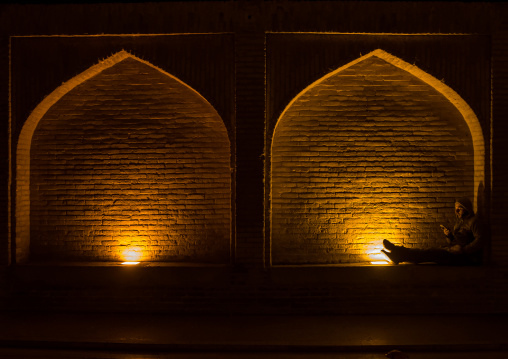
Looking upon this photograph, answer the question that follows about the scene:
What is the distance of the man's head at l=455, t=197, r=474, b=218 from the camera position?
7.02 metres

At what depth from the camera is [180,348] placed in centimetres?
575

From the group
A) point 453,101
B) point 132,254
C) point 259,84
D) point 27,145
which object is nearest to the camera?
point 259,84

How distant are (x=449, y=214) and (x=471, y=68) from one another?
2105 millimetres

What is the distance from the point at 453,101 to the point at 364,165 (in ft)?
5.09

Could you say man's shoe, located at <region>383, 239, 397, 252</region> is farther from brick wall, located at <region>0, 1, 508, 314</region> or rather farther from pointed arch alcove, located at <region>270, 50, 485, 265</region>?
pointed arch alcove, located at <region>270, 50, 485, 265</region>

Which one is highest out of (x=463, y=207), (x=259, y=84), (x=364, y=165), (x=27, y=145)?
(x=259, y=84)

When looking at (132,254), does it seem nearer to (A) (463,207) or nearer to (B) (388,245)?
(B) (388,245)

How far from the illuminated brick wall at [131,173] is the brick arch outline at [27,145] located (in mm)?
99

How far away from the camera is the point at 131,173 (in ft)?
24.5

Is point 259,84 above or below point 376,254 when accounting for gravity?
above

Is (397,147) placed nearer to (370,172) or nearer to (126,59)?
(370,172)

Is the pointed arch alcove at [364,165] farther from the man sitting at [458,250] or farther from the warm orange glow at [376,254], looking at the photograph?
the man sitting at [458,250]

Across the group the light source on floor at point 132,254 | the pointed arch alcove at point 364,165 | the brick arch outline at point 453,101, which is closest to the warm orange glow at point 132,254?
the light source on floor at point 132,254

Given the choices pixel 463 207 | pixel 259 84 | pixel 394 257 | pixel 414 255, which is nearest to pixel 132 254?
pixel 259 84
